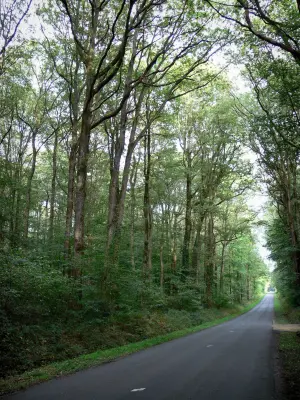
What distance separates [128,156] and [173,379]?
1191 centimetres

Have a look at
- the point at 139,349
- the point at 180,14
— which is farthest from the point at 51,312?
the point at 180,14

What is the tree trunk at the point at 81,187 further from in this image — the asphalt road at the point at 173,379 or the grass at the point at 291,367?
the grass at the point at 291,367

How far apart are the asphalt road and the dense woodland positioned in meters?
1.71

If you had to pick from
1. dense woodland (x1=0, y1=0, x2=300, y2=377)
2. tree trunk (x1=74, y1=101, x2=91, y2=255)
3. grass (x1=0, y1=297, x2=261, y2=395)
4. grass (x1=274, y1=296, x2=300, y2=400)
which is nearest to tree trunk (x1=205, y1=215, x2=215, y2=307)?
dense woodland (x1=0, y1=0, x2=300, y2=377)

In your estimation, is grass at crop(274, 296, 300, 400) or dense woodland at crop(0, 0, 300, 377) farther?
dense woodland at crop(0, 0, 300, 377)

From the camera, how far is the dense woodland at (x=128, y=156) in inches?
413

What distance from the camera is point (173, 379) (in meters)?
7.14

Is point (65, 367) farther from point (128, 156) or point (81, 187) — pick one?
point (128, 156)

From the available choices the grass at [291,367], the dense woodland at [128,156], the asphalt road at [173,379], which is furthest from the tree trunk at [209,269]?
the asphalt road at [173,379]

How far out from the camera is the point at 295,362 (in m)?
8.96

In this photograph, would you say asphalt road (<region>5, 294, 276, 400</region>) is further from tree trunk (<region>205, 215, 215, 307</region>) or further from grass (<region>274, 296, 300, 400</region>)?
tree trunk (<region>205, 215, 215, 307</region>)

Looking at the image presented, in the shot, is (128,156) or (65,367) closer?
(65,367)

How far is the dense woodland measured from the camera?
34.4ft

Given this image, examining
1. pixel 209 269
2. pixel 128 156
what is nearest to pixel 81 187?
pixel 128 156
